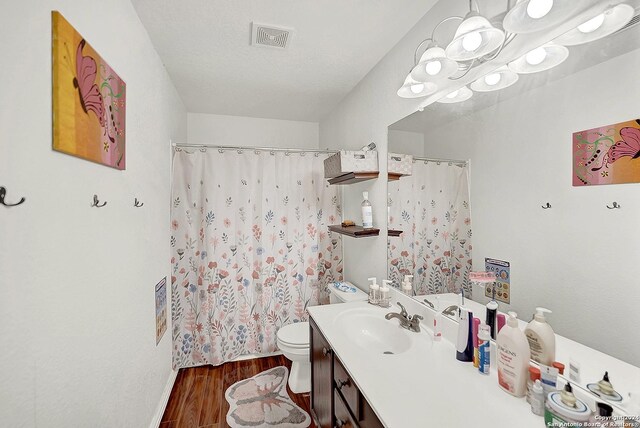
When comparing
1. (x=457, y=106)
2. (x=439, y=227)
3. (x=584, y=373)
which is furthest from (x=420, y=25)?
(x=584, y=373)

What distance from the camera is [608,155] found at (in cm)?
79

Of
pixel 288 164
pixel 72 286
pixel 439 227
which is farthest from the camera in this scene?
pixel 288 164

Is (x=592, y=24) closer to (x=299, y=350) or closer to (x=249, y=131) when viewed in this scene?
(x=299, y=350)

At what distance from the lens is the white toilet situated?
2.10 metres

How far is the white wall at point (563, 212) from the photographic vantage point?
2.54ft

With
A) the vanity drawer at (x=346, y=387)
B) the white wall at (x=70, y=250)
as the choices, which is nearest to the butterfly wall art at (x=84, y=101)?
the white wall at (x=70, y=250)

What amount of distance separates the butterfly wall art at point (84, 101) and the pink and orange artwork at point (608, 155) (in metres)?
1.58

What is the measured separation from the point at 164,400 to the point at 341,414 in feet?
4.78

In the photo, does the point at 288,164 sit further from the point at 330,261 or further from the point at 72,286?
the point at 72,286

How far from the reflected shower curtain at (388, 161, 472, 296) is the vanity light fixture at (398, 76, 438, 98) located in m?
0.36

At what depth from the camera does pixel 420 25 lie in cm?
159

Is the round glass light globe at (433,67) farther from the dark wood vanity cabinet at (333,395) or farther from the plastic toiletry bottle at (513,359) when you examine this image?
A: the dark wood vanity cabinet at (333,395)

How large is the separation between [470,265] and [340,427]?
3.10ft

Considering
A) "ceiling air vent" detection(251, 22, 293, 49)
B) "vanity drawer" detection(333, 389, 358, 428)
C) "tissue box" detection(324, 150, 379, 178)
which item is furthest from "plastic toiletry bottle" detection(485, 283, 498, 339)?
"ceiling air vent" detection(251, 22, 293, 49)
